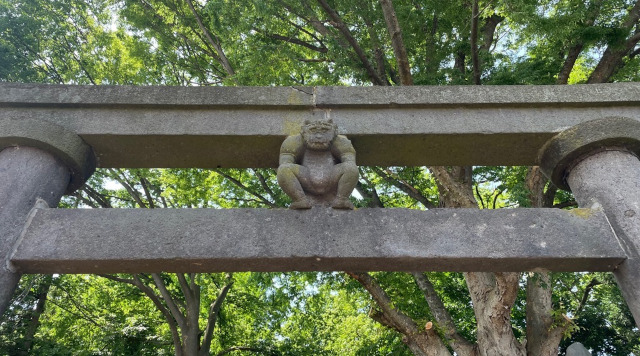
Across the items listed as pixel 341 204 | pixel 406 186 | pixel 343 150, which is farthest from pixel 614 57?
pixel 341 204

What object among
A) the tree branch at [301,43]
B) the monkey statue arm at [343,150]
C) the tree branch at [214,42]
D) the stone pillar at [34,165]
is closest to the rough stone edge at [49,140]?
the stone pillar at [34,165]

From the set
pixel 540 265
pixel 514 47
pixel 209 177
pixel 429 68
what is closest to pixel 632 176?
pixel 540 265

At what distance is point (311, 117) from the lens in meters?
4.01

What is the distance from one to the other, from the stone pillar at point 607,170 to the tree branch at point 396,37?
2.38 meters

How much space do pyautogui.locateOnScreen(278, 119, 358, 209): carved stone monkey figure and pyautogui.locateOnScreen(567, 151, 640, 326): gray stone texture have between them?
1765mm

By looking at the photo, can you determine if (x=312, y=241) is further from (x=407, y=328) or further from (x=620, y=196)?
(x=407, y=328)

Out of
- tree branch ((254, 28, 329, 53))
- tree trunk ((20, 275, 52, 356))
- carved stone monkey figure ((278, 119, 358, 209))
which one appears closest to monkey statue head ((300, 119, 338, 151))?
carved stone monkey figure ((278, 119, 358, 209))

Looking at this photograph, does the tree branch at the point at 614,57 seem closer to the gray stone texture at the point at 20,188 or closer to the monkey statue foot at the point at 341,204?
the monkey statue foot at the point at 341,204

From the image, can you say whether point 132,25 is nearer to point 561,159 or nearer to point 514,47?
point 514,47

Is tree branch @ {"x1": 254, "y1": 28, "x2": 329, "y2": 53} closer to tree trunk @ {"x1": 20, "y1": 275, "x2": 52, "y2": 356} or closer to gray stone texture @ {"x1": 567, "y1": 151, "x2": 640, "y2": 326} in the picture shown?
gray stone texture @ {"x1": 567, "y1": 151, "x2": 640, "y2": 326}

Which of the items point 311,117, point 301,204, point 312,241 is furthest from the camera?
point 311,117

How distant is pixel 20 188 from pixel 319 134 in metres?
2.19

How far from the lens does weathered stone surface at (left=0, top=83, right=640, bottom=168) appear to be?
3881 mm

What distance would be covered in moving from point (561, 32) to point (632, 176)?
356 centimetres
